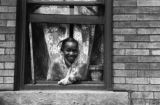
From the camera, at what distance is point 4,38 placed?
4.14 meters

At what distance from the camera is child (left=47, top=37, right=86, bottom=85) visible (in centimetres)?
434

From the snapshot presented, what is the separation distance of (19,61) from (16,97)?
1.78 feet

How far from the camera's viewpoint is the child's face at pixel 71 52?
4.38m

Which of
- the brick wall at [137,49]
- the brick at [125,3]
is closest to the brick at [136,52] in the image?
the brick wall at [137,49]

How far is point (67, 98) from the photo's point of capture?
4.04m

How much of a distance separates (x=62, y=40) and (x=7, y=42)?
0.85 metres

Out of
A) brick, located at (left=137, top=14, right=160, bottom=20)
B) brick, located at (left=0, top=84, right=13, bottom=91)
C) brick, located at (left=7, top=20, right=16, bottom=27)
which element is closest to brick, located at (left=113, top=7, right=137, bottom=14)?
brick, located at (left=137, top=14, right=160, bottom=20)

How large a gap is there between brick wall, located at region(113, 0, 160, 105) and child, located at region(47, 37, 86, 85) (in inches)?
24.1

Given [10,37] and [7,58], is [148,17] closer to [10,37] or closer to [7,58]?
[10,37]

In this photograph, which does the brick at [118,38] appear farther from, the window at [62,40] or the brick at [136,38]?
the window at [62,40]

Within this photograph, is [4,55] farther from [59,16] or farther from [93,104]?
[93,104]

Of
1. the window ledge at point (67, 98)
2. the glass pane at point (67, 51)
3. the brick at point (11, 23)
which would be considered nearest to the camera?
the window ledge at point (67, 98)

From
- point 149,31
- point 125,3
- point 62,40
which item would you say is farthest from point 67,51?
point 149,31

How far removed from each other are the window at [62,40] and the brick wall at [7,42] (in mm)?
125
